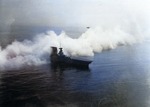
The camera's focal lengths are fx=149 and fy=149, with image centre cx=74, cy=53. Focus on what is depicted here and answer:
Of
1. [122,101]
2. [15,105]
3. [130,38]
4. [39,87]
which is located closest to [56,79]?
[39,87]

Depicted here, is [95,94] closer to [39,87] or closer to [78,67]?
[39,87]

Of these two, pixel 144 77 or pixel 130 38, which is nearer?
pixel 144 77

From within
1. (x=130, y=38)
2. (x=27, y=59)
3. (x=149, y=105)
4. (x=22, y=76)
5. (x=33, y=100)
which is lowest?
(x=149, y=105)

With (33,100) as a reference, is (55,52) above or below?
above

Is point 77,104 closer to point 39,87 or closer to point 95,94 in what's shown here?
point 95,94

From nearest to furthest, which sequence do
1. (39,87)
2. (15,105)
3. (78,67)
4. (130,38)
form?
(15,105) < (39,87) < (78,67) < (130,38)

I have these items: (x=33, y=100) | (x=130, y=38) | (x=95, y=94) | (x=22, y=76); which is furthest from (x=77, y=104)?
(x=130, y=38)

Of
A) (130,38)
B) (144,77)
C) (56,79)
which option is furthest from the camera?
(130,38)
